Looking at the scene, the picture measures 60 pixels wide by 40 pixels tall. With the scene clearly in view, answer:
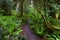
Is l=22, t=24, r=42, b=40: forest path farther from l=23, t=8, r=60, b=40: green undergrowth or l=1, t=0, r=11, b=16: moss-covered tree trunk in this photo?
l=1, t=0, r=11, b=16: moss-covered tree trunk

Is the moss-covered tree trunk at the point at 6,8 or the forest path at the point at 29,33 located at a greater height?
the moss-covered tree trunk at the point at 6,8

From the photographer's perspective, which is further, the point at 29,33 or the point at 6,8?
the point at 6,8

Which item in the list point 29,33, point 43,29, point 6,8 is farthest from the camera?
point 6,8

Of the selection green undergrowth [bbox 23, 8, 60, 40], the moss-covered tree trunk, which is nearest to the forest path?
green undergrowth [bbox 23, 8, 60, 40]

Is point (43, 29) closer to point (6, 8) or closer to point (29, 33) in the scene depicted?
point (29, 33)

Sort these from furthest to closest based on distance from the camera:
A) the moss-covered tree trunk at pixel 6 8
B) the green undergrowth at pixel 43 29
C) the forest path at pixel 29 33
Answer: the moss-covered tree trunk at pixel 6 8 → the forest path at pixel 29 33 → the green undergrowth at pixel 43 29

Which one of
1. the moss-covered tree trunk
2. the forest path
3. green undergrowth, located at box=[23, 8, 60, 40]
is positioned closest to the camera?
green undergrowth, located at box=[23, 8, 60, 40]

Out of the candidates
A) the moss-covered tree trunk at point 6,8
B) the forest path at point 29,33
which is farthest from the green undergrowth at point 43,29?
the moss-covered tree trunk at point 6,8

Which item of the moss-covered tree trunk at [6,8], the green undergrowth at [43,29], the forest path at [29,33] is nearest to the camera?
the green undergrowth at [43,29]

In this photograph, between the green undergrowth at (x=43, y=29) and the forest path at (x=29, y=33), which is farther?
the forest path at (x=29, y=33)

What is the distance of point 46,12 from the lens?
1174 centimetres

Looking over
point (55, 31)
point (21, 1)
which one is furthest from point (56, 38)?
point (21, 1)

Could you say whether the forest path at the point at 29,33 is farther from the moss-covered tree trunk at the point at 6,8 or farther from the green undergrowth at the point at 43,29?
the moss-covered tree trunk at the point at 6,8

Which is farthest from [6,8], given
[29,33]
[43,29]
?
[43,29]
